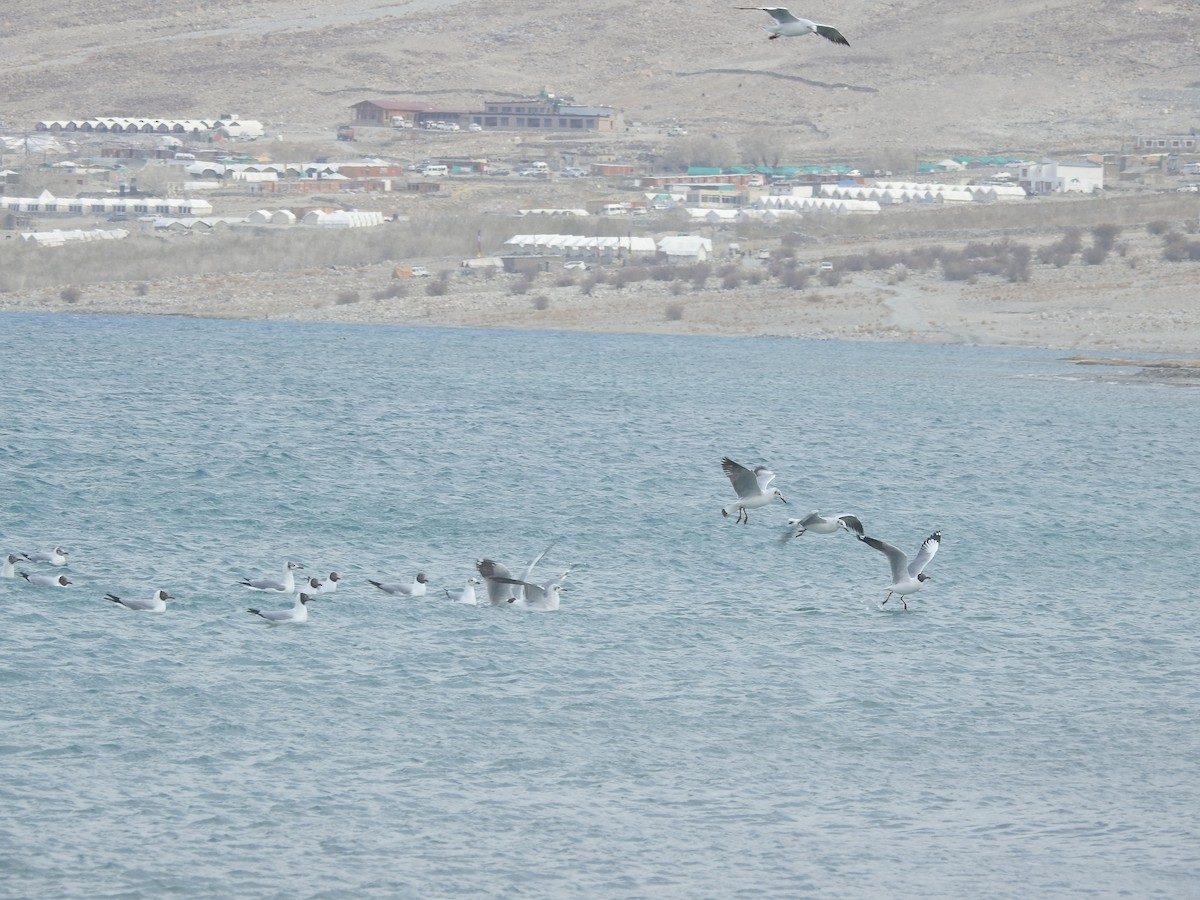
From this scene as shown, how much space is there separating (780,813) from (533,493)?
2436 centimetres

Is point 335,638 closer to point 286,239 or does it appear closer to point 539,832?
point 539,832

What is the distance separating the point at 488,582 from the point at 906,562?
5.77 metres

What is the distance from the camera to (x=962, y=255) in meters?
105

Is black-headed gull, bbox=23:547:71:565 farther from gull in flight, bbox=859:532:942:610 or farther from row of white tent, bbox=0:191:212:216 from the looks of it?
row of white tent, bbox=0:191:212:216

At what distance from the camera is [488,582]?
1017 inches

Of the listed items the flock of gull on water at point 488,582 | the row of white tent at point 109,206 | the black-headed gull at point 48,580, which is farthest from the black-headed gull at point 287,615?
the row of white tent at point 109,206

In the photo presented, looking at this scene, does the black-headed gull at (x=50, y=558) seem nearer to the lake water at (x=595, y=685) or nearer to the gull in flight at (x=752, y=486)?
the lake water at (x=595, y=685)

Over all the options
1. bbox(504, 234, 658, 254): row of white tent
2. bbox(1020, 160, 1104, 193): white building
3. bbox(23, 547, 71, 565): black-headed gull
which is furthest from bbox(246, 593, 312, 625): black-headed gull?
bbox(1020, 160, 1104, 193): white building

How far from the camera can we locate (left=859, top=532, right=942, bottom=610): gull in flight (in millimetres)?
20531

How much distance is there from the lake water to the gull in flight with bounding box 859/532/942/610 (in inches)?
26.1

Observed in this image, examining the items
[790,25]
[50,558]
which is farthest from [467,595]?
[790,25]

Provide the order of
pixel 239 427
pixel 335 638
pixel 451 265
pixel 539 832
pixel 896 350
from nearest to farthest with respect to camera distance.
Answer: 1. pixel 539 832
2. pixel 335 638
3. pixel 239 427
4. pixel 896 350
5. pixel 451 265

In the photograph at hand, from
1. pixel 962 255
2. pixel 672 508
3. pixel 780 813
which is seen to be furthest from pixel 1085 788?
pixel 962 255

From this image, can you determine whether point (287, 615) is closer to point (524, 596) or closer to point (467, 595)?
point (467, 595)
